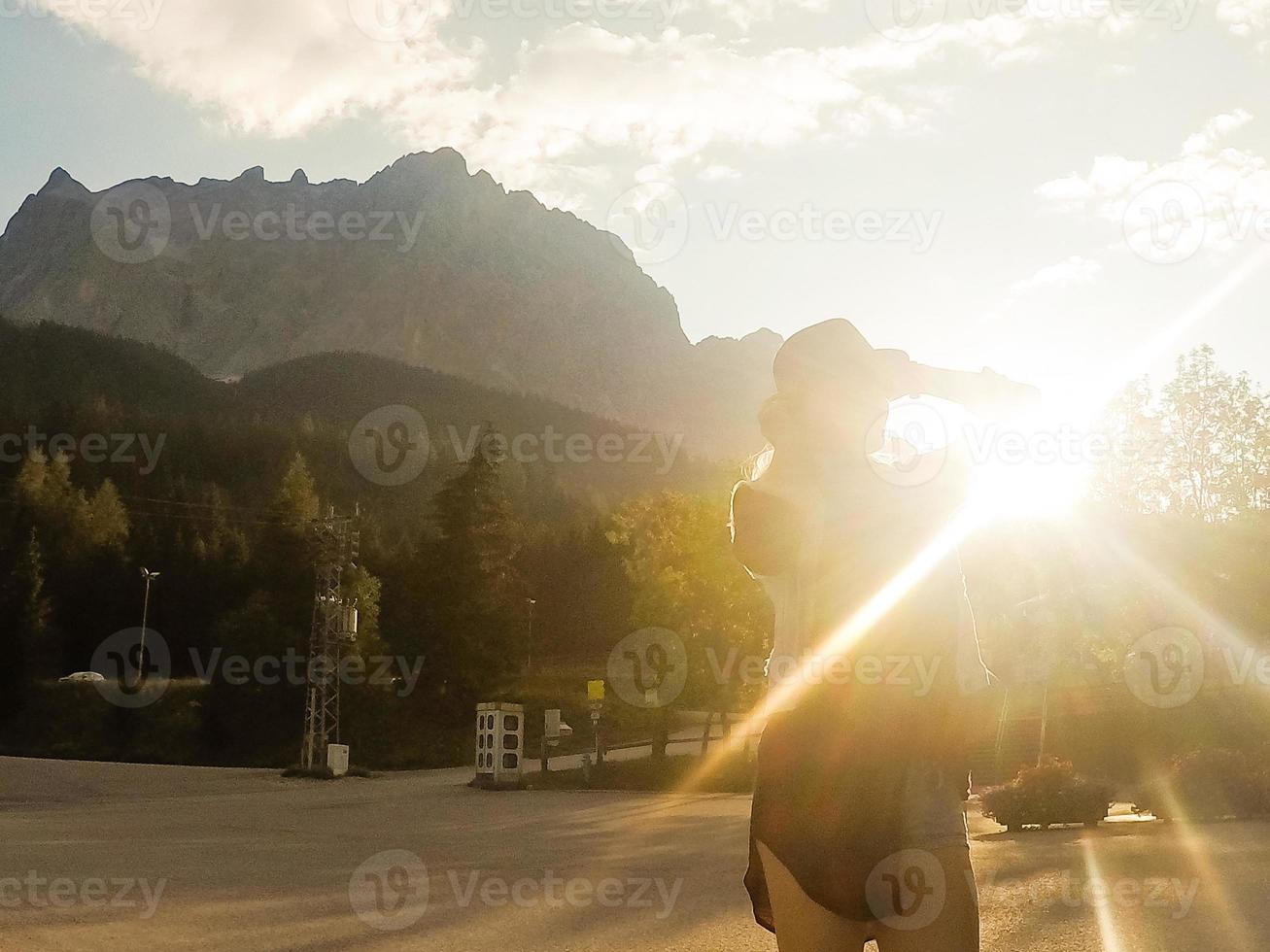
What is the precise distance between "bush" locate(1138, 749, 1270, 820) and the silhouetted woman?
1900cm

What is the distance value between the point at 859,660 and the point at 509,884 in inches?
405

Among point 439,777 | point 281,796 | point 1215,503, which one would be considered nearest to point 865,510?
point 281,796

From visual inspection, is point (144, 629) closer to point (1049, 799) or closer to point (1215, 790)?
point (1049, 799)

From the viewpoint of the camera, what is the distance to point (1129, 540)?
91.9 feet

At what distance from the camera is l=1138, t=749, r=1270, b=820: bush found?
18.6m

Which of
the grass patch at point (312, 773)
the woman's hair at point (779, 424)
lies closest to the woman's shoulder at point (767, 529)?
the woman's hair at point (779, 424)

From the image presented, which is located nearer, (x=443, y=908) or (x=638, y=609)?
(x=443, y=908)

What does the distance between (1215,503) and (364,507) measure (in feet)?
265

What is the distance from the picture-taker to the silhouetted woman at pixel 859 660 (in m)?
2.35

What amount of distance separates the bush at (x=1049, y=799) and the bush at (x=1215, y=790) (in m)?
1.17

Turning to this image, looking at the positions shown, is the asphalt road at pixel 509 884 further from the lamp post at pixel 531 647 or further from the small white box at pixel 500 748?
the lamp post at pixel 531 647

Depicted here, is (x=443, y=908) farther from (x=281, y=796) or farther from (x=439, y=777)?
(x=439, y=777)

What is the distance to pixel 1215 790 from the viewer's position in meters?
18.8

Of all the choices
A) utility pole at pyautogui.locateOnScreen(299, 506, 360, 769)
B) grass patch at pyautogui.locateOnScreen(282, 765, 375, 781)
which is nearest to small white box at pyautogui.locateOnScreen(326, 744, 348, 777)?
grass patch at pyautogui.locateOnScreen(282, 765, 375, 781)
